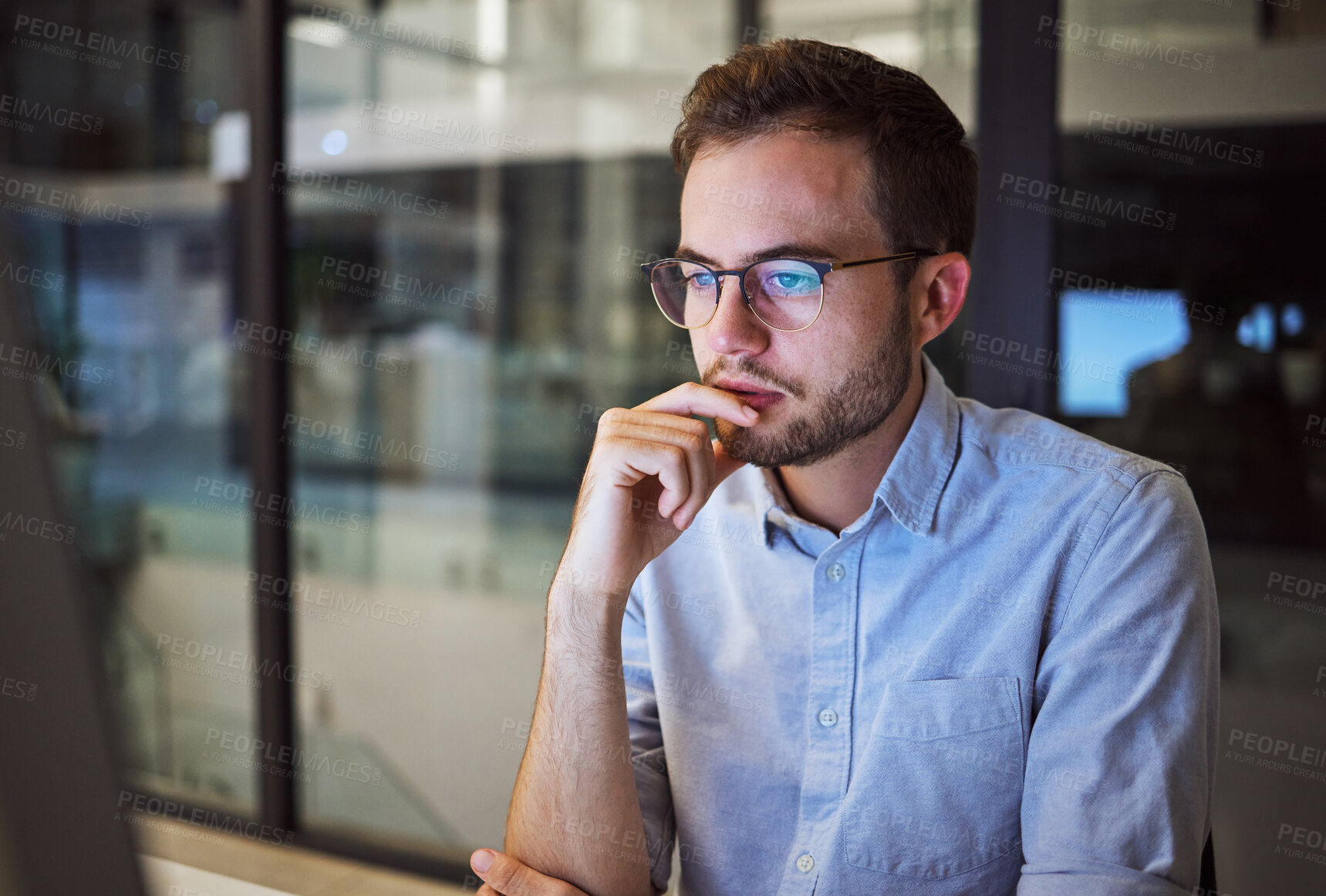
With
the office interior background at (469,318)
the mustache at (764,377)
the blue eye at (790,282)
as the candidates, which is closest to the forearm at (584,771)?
the mustache at (764,377)

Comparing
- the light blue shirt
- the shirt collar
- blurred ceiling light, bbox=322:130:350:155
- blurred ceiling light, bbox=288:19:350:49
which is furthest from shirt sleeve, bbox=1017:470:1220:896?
blurred ceiling light, bbox=288:19:350:49

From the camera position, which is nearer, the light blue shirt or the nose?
the light blue shirt

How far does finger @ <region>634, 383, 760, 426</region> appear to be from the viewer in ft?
4.28

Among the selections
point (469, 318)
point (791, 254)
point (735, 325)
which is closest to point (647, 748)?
point (735, 325)

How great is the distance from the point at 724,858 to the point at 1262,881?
1.56m

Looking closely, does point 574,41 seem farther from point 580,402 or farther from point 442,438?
point 442,438

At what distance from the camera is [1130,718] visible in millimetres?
1080

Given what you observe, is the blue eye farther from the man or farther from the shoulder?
the shoulder

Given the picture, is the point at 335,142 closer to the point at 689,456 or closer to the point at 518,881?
the point at 689,456

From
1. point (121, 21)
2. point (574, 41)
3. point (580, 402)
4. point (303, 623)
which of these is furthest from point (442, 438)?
point (121, 21)

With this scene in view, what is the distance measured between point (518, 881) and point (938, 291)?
103 cm

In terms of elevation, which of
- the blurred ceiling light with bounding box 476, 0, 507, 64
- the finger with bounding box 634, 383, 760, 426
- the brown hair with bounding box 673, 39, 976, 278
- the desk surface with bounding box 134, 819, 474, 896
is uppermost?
the blurred ceiling light with bounding box 476, 0, 507, 64

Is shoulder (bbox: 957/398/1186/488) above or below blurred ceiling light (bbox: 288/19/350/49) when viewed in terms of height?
below

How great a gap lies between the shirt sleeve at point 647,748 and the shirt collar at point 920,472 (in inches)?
10.0
